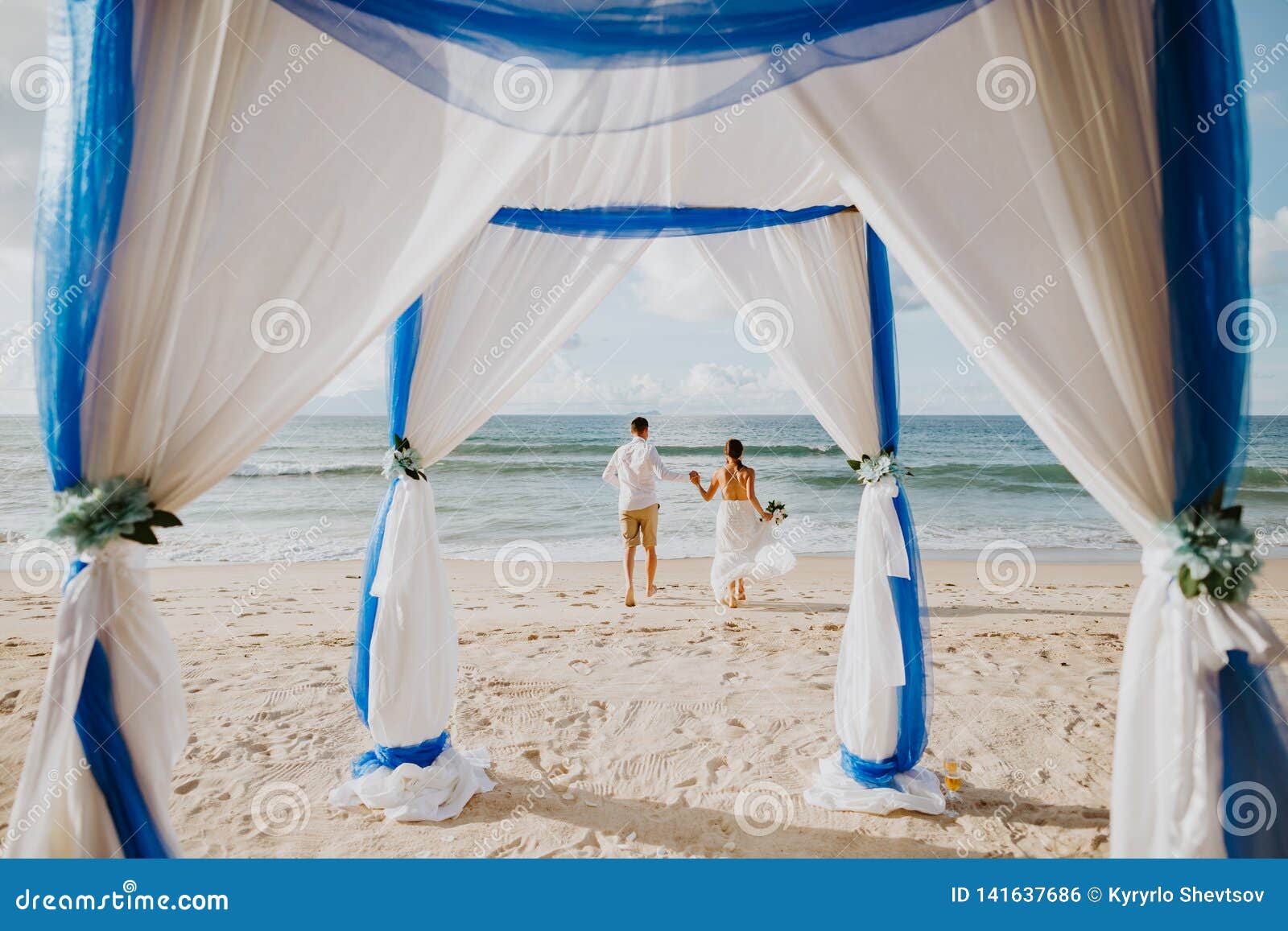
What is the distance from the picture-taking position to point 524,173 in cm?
170

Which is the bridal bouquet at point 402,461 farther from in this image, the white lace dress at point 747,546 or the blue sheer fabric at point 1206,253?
the white lace dress at point 747,546

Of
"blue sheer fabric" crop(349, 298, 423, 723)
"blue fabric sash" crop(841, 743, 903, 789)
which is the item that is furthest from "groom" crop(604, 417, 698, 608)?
"blue fabric sash" crop(841, 743, 903, 789)

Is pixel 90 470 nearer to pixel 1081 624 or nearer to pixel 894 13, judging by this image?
pixel 894 13

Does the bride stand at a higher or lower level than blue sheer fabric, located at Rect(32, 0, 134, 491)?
higher

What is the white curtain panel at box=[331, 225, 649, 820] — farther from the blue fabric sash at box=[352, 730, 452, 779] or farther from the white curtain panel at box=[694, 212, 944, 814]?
the white curtain panel at box=[694, 212, 944, 814]

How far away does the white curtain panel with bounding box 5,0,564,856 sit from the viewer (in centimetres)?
152

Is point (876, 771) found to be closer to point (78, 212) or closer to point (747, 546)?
point (78, 212)

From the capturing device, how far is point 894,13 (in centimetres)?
159

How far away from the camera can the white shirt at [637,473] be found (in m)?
5.45

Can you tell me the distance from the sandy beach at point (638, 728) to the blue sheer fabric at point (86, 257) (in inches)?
35.9

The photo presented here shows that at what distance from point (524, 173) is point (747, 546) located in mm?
4197

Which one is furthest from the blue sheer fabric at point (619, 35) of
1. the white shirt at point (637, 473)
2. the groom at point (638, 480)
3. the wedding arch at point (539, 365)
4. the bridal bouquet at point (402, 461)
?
the white shirt at point (637, 473)

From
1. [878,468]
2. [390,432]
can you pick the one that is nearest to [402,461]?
[390,432]

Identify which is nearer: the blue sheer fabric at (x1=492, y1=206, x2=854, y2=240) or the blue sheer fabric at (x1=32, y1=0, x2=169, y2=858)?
the blue sheer fabric at (x1=32, y1=0, x2=169, y2=858)
